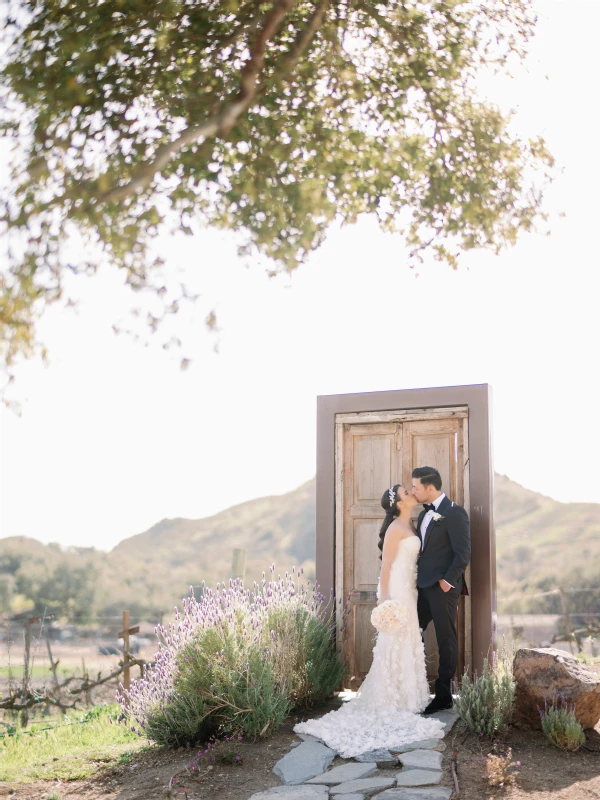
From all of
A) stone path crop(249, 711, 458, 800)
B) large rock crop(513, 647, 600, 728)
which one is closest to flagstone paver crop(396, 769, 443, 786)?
stone path crop(249, 711, 458, 800)

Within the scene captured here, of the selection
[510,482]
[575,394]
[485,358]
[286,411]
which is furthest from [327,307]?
[510,482]


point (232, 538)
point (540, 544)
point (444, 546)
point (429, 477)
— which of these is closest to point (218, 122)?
point (429, 477)

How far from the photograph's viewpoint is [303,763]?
19.0ft

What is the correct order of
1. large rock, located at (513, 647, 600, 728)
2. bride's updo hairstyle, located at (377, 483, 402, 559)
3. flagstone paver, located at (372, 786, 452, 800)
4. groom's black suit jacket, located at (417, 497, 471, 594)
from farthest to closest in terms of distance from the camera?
bride's updo hairstyle, located at (377, 483, 402, 559) < groom's black suit jacket, located at (417, 497, 471, 594) < large rock, located at (513, 647, 600, 728) < flagstone paver, located at (372, 786, 452, 800)

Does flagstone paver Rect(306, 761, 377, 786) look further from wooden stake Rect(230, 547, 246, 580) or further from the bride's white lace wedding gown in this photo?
wooden stake Rect(230, 547, 246, 580)

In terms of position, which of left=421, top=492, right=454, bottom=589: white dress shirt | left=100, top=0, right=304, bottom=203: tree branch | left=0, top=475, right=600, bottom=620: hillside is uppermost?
left=100, top=0, right=304, bottom=203: tree branch

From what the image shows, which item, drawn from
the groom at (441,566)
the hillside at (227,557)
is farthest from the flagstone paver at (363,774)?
the hillside at (227,557)

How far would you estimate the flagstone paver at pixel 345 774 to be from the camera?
214 inches

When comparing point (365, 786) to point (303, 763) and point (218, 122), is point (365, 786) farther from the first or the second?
point (218, 122)

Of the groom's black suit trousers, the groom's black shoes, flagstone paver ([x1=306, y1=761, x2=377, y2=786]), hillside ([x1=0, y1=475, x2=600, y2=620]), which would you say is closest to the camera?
flagstone paver ([x1=306, y1=761, x2=377, y2=786])

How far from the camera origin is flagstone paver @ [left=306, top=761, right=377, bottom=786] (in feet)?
17.8

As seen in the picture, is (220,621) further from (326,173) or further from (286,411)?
(286,411)

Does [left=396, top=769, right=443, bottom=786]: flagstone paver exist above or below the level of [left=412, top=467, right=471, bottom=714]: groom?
below

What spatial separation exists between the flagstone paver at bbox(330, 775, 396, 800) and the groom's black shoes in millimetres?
1281
